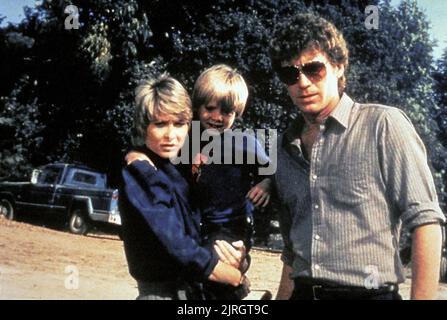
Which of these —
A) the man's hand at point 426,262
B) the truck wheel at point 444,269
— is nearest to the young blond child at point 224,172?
the man's hand at point 426,262

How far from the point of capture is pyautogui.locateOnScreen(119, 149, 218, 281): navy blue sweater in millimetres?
2230

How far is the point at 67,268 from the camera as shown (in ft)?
31.6

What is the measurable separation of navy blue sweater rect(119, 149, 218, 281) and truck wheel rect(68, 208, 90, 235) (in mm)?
14114

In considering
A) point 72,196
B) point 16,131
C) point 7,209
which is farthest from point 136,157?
point 16,131

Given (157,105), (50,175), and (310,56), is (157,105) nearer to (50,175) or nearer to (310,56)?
(310,56)

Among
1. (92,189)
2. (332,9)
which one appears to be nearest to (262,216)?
(92,189)

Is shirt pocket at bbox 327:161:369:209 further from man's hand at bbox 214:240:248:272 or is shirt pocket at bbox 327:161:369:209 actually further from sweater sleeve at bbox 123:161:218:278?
sweater sleeve at bbox 123:161:218:278

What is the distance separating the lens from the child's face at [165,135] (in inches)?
97.5

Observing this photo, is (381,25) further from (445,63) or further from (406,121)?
(406,121)

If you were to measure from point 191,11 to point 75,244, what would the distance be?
9.45m

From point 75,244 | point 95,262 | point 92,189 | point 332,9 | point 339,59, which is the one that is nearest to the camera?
point 339,59

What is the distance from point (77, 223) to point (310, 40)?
14476mm

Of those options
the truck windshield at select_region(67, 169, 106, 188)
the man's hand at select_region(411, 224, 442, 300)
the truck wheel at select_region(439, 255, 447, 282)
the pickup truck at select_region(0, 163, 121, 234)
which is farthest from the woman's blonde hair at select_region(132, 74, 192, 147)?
the truck windshield at select_region(67, 169, 106, 188)

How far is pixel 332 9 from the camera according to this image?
17188 mm
